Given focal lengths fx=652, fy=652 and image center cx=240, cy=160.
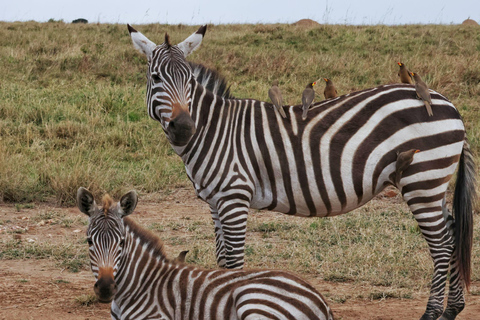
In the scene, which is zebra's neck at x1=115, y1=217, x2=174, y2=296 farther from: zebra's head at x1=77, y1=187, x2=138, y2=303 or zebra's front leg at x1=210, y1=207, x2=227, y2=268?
zebra's front leg at x1=210, y1=207, x2=227, y2=268

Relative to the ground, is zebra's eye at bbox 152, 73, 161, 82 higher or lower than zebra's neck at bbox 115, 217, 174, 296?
higher

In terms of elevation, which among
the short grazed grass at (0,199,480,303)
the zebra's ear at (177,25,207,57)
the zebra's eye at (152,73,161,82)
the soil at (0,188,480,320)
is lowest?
the soil at (0,188,480,320)

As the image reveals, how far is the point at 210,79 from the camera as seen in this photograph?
657cm

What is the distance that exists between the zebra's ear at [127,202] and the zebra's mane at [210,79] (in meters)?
1.95

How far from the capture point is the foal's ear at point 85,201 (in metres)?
4.82

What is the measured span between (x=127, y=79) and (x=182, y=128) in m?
12.1

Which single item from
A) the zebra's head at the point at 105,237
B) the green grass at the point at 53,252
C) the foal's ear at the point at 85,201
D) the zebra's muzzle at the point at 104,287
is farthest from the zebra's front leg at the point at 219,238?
the green grass at the point at 53,252

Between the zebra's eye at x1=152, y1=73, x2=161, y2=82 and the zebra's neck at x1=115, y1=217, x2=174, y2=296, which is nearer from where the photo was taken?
the zebra's neck at x1=115, y1=217, x2=174, y2=296

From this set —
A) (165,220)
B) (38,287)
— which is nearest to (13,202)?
(165,220)

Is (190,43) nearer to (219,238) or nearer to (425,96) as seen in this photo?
(219,238)

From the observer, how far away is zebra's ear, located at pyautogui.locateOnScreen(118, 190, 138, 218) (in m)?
4.88

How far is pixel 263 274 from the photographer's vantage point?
15.5ft

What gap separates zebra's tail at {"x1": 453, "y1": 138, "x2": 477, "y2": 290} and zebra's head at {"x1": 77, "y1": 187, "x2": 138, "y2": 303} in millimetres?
3203

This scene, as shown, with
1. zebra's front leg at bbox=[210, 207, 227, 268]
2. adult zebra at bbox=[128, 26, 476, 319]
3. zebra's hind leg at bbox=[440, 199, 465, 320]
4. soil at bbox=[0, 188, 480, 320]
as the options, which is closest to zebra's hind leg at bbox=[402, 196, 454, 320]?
adult zebra at bbox=[128, 26, 476, 319]
